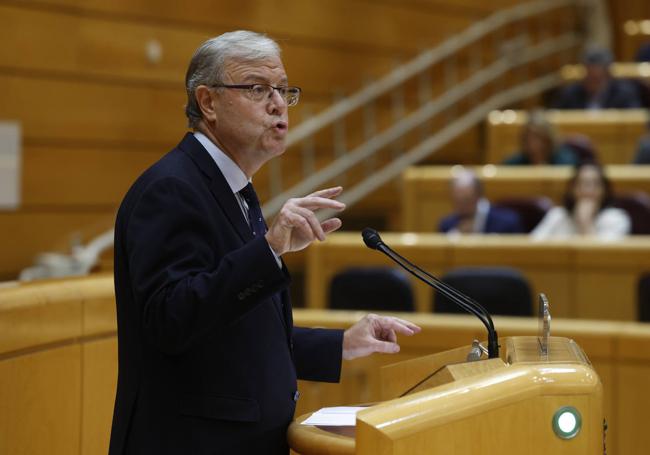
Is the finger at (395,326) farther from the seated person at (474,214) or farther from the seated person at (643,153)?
the seated person at (643,153)

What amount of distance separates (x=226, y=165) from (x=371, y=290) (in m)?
2.51

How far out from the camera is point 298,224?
1.36 metres

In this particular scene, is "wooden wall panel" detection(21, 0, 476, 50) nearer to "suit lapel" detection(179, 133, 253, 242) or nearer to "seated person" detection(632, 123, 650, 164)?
"seated person" detection(632, 123, 650, 164)

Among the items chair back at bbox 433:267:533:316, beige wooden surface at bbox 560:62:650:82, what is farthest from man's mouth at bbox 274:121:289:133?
beige wooden surface at bbox 560:62:650:82

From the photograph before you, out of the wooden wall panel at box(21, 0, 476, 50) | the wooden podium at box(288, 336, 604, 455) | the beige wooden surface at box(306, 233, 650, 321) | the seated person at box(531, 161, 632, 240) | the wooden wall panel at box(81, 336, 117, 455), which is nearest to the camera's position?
the wooden podium at box(288, 336, 604, 455)

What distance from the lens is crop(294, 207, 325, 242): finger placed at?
135cm

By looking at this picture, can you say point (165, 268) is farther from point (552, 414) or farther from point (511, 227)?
point (511, 227)

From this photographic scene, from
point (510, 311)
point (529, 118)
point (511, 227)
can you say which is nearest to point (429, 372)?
point (510, 311)

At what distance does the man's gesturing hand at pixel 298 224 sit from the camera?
135 cm

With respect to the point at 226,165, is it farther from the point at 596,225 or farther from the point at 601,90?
the point at 601,90

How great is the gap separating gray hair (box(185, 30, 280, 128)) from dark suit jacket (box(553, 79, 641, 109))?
604 cm

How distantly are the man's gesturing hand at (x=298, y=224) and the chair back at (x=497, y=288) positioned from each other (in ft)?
8.09

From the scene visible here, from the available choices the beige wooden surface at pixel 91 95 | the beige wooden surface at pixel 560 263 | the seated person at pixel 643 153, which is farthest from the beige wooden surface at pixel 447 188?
the beige wooden surface at pixel 560 263

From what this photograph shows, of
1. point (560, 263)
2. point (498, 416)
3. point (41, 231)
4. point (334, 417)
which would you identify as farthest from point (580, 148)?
point (498, 416)
